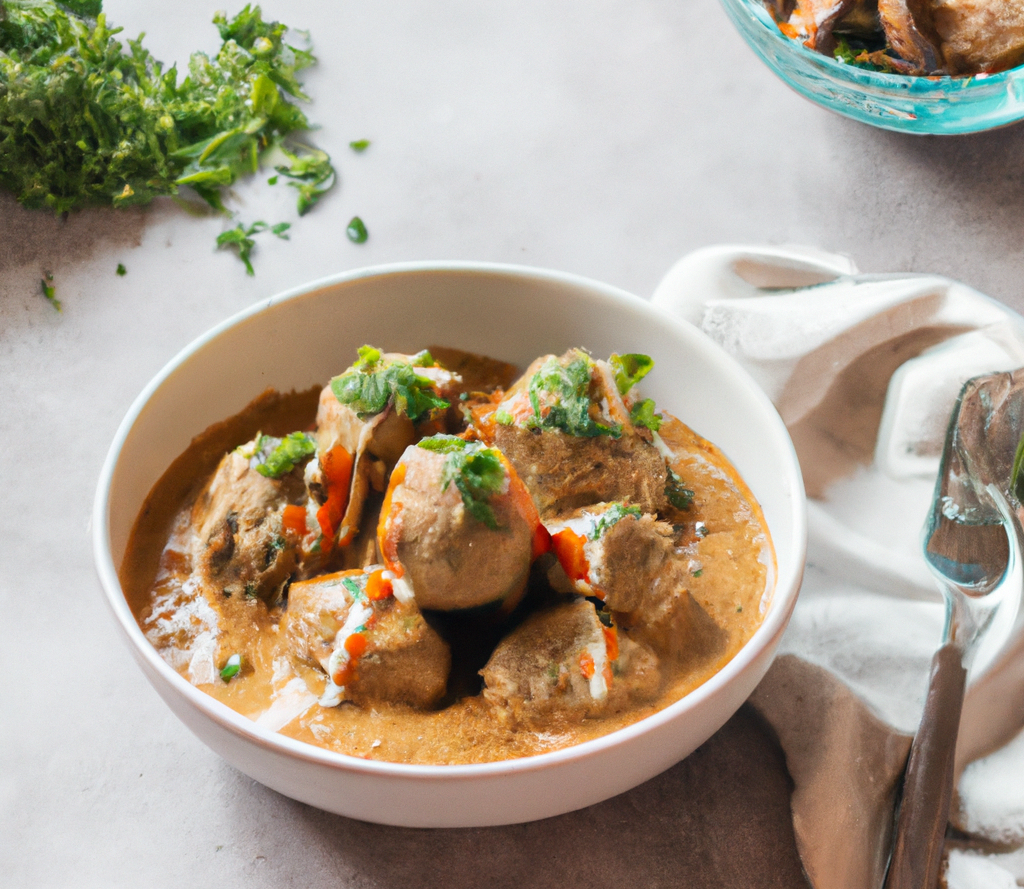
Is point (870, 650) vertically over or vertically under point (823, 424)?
under

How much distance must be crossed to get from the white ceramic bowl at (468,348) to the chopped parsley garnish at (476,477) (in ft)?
0.80

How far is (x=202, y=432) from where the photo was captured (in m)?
1.29

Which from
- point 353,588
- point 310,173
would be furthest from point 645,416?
point 310,173

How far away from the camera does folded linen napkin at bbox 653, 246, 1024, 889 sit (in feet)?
3.83

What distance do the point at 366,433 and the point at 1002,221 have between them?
1.35 metres

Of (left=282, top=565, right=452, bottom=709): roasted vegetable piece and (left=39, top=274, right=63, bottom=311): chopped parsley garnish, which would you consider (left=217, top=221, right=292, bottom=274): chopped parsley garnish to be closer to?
(left=39, top=274, right=63, bottom=311): chopped parsley garnish

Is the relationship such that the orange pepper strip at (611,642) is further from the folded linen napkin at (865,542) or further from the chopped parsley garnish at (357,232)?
the chopped parsley garnish at (357,232)

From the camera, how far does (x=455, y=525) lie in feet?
3.10

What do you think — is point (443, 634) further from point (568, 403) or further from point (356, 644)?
point (568, 403)

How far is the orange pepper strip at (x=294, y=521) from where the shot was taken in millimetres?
1148

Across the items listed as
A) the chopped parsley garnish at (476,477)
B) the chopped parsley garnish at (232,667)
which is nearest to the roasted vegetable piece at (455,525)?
the chopped parsley garnish at (476,477)

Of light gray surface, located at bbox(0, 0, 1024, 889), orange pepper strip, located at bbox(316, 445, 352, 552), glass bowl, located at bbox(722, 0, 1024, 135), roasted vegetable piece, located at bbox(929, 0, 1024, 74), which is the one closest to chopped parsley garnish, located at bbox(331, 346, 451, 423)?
orange pepper strip, located at bbox(316, 445, 352, 552)

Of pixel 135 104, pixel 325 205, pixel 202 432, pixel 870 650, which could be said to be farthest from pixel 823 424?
pixel 135 104

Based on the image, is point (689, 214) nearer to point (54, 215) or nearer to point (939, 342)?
point (939, 342)
